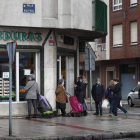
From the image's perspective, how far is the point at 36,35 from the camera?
641 inches

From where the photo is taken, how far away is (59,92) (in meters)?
16.5

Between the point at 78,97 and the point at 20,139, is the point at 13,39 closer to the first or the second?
the point at 78,97

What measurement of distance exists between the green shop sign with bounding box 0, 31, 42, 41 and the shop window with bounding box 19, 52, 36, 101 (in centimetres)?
74

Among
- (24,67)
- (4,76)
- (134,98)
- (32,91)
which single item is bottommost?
(134,98)

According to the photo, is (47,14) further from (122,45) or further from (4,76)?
(122,45)

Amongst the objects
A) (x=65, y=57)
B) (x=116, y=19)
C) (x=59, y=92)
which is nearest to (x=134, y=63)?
(x=116, y=19)

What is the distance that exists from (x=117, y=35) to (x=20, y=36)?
71.1 feet

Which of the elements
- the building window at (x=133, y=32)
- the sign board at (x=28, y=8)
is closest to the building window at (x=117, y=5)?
the building window at (x=133, y=32)

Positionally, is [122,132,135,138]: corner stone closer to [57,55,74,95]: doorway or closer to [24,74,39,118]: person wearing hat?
[24,74,39,118]: person wearing hat

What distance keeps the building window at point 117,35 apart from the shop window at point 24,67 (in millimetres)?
20603

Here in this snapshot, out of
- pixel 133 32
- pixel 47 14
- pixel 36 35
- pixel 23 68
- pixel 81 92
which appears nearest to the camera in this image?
pixel 47 14

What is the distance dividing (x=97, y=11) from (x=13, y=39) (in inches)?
166

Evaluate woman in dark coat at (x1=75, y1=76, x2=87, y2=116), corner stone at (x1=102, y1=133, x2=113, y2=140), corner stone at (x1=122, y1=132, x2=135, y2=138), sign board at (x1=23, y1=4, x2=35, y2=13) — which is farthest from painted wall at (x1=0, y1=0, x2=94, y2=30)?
corner stone at (x1=102, y1=133, x2=113, y2=140)

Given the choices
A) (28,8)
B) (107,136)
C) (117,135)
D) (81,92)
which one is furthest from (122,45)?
(107,136)
